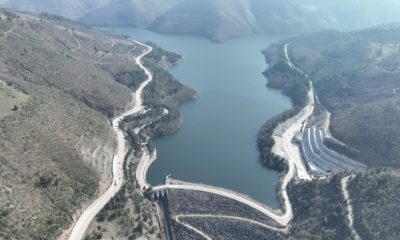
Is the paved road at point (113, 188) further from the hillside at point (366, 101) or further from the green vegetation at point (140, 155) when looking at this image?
the hillside at point (366, 101)

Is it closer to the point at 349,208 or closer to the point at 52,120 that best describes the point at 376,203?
the point at 349,208

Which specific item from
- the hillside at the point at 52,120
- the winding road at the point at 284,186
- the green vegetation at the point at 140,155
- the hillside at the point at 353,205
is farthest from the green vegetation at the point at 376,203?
the hillside at the point at 52,120

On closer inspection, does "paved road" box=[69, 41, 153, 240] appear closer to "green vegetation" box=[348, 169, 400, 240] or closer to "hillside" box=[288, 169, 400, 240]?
"hillside" box=[288, 169, 400, 240]

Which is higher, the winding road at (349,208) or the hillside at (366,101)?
the hillside at (366,101)

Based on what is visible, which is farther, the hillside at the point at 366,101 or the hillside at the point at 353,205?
the hillside at the point at 366,101

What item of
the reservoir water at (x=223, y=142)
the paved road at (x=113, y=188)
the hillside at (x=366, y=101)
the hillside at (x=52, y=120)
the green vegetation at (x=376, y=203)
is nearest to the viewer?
the hillside at (x=52, y=120)

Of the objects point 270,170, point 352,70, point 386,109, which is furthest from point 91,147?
point 352,70

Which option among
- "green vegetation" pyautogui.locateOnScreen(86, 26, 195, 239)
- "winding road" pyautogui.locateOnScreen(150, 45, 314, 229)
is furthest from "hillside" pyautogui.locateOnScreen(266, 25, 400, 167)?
"green vegetation" pyautogui.locateOnScreen(86, 26, 195, 239)

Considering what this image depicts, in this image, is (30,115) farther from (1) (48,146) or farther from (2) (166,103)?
(2) (166,103)
